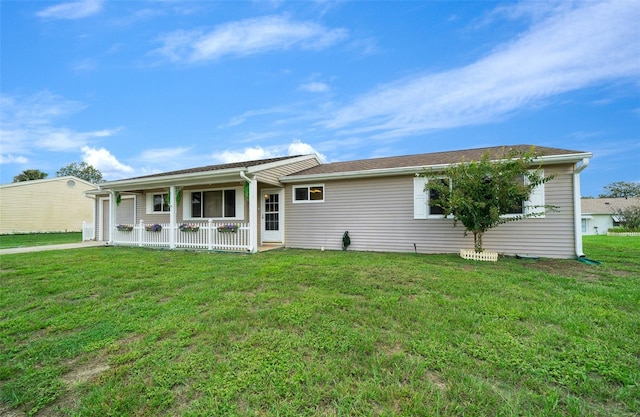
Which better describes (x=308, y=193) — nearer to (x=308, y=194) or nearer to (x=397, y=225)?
(x=308, y=194)

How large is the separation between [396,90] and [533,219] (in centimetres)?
880

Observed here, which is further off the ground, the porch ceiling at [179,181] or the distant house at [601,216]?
the porch ceiling at [179,181]

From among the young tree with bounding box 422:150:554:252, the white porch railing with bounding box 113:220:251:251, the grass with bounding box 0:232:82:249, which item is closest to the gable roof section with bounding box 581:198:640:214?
the young tree with bounding box 422:150:554:252

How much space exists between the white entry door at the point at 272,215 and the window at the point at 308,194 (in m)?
0.66

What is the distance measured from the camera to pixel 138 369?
230cm

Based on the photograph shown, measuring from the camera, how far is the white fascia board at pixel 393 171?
6729 millimetres

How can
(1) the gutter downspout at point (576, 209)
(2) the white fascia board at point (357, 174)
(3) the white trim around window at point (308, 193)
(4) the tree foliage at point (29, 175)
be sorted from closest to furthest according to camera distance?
(1) the gutter downspout at point (576, 209)
(2) the white fascia board at point (357, 174)
(3) the white trim around window at point (308, 193)
(4) the tree foliage at point (29, 175)

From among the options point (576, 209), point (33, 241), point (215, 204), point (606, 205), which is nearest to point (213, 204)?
point (215, 204)

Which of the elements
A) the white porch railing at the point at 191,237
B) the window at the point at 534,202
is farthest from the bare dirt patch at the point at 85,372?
the window at the point at 534,202

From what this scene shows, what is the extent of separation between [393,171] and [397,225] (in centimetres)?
175

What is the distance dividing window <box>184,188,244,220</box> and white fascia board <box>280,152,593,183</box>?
2.16 m

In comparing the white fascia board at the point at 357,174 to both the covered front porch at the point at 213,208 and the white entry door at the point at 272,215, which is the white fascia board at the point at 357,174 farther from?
the white entry door at the point at 272,215

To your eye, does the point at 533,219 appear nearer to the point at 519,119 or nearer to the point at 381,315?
the point at 381,315

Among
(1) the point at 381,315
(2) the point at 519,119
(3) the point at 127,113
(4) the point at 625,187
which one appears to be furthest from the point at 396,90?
(4) the point at 625,187
